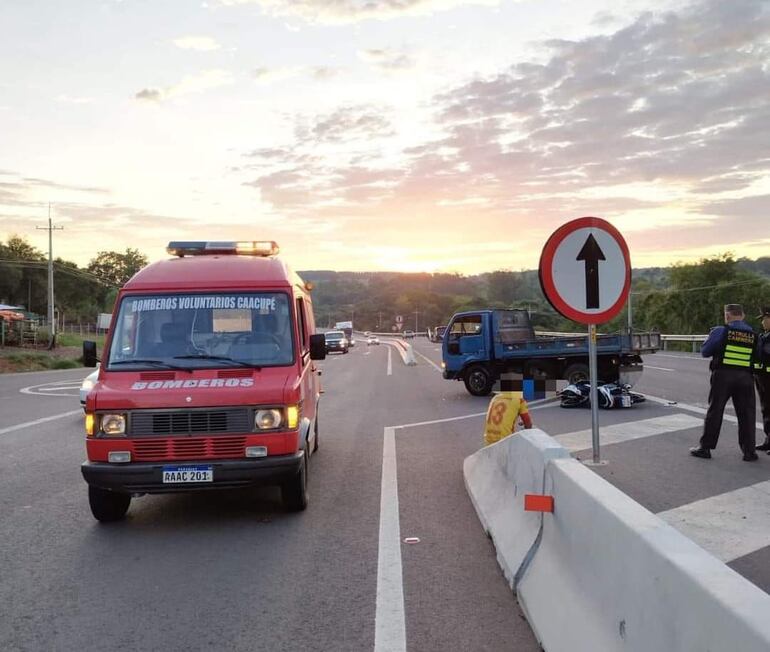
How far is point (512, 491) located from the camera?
562cm

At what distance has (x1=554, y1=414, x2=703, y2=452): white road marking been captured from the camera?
1088 centimetres

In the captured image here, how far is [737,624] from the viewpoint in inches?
83.1

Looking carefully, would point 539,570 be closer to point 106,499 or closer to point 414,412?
point 106,499

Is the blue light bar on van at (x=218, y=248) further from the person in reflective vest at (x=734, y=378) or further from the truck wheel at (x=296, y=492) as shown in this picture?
the person in reflective vest at (x=734, y=378)

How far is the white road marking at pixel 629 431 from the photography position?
10.9 metres

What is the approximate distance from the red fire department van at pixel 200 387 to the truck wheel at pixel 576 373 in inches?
438

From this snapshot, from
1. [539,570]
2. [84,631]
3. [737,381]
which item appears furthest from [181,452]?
[737,381]

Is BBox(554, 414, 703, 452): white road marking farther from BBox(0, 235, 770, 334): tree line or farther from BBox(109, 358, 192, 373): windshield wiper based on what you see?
BBox(0, 235, 770, 334): tree line

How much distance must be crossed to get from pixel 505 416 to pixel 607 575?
4.86 m

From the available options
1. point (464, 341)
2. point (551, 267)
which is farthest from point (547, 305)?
point (551, 267)

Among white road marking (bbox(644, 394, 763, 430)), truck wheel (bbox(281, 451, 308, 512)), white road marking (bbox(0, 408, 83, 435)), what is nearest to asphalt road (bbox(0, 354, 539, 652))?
truck wheel (bbox(281, 451, 308, 512))

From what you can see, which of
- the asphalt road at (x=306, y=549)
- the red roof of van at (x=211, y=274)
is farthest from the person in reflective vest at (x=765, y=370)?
the red roof of van at (x=211, y=274)

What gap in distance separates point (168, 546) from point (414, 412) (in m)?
9.50

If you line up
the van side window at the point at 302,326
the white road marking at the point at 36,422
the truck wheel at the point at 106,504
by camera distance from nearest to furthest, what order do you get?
the truck wheel at the point at 106,504
the van side window at the point at 302,326
the white road marking at the point at 36,422
